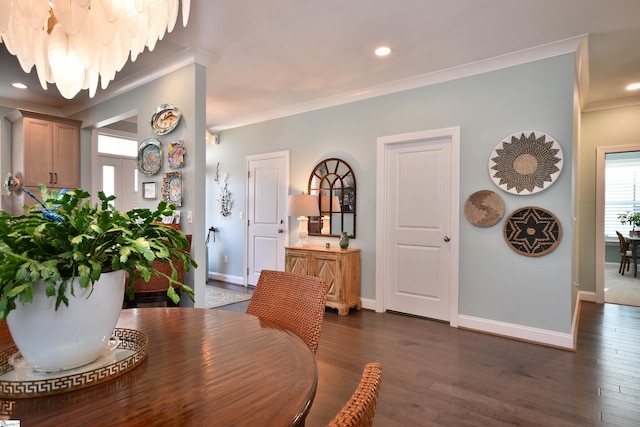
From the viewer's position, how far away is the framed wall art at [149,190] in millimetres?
3789

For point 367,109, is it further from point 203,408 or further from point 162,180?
point 203,408

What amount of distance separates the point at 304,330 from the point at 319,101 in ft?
12.4

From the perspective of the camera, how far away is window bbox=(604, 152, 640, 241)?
805 centimetres

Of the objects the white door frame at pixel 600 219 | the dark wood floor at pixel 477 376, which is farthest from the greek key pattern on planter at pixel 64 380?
the white door frame at pixel 600 219

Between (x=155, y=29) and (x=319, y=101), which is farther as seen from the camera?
(x=319, y=101)

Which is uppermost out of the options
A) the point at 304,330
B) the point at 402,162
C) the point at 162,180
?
the point at 402,162

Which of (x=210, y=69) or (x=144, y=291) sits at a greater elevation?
(x=210, y=69)

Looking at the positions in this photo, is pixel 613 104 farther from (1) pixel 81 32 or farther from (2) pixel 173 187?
(1) pixel 81 32

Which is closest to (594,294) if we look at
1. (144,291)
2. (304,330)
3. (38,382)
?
(304,330)

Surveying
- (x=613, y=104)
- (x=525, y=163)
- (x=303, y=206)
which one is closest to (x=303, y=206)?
(x=303, y=206)

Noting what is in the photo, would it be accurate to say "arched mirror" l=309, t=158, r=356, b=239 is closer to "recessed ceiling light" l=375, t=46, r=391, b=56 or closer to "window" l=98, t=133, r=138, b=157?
"recessed ceiling light" l=375, t=46, r=391, b=56

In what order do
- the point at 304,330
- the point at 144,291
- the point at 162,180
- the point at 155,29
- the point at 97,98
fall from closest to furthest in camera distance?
the point at 304,330 → the point at 155,29 → the point at 144,291 → the point at 162,180 → the point at 97,98

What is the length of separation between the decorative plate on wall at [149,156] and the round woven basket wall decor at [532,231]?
350 centimetres

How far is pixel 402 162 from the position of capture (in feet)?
13.4
